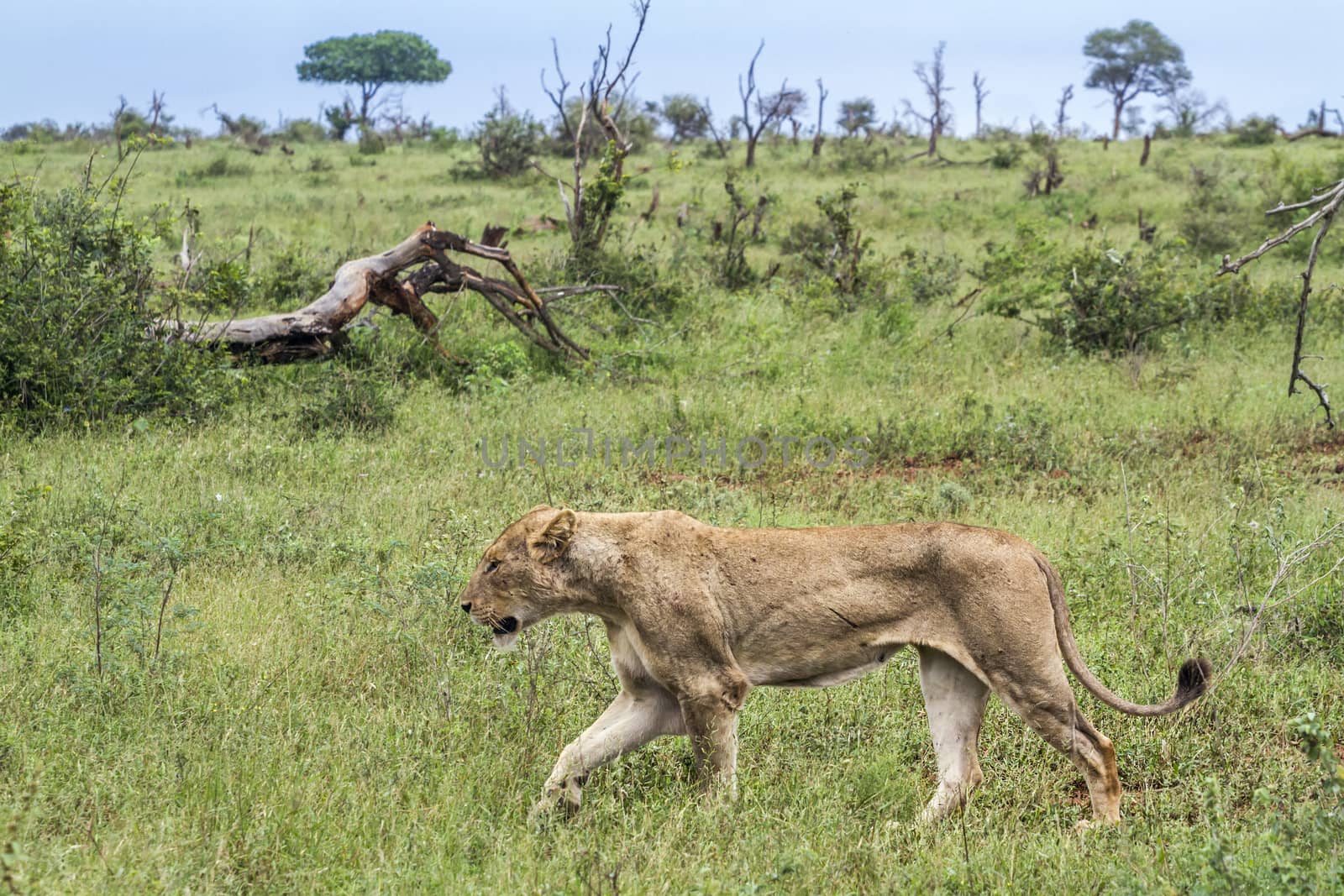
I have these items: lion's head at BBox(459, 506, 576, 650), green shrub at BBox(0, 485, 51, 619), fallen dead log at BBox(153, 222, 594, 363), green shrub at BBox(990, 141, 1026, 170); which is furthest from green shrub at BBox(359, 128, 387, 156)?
lion's head at BBox(459, 506, 576, 650)

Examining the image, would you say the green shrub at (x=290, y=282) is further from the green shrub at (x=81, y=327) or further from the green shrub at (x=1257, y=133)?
the green shrub at (x=1257, y=133)

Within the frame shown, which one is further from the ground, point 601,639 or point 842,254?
point 842,254

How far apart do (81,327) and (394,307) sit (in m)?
2.91

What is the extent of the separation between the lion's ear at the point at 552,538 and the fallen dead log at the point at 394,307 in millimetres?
7163

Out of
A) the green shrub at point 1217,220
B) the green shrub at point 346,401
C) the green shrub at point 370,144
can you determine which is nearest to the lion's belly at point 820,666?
the green shrub at point 346,401

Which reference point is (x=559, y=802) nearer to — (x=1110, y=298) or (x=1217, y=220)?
(x=1110, y=298)

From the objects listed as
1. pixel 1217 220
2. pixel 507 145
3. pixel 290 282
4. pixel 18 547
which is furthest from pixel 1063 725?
pixel 507 145

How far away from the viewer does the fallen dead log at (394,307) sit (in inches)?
454

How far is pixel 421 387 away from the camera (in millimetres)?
11672

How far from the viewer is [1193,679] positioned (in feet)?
16.1

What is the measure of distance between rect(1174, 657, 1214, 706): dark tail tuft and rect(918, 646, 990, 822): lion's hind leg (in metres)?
0.73

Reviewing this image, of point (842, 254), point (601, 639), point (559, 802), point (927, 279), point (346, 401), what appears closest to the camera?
point (559, 802)

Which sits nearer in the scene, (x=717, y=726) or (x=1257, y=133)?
(x=717, y=726)

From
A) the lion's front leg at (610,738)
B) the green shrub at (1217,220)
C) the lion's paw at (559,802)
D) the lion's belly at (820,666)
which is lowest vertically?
the lion's paw at (559,802)
